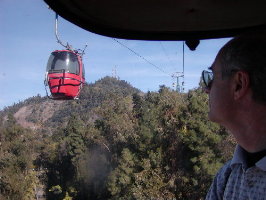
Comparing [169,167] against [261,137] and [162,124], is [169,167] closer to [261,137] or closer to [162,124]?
[162,124]

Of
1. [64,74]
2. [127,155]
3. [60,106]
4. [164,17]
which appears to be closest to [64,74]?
[64,74]

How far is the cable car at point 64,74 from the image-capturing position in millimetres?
14922

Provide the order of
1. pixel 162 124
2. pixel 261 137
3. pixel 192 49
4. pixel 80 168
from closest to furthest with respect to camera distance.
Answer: pixel 261 137, pixel 192 49, pixel 162 124, pixel 80 168

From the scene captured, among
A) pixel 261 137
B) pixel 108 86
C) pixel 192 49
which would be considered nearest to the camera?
pixel 261 137

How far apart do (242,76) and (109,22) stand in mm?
561

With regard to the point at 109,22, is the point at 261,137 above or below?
below

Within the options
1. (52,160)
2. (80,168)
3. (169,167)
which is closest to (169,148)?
(169,167)

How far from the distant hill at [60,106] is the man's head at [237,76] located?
12171cm

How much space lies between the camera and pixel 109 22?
5.34 feet

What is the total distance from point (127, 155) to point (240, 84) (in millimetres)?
33612

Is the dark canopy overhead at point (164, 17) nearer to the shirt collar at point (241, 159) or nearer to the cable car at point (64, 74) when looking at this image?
the shirt collar at point (241, 159)

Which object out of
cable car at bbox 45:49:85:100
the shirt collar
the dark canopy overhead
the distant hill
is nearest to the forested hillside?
cable car at bbox 45:49:85:100

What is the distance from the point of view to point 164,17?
1635mm

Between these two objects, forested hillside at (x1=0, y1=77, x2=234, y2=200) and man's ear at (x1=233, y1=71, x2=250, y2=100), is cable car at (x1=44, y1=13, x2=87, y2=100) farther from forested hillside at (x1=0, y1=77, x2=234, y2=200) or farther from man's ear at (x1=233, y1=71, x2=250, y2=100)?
forested hillside at (x1=0, y1=77, x2=234, y2=200)
